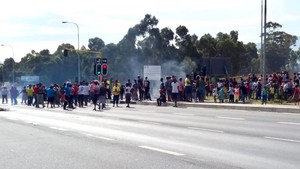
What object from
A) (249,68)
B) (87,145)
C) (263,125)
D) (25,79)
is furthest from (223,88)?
(25,79)

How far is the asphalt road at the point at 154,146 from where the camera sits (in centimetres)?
934

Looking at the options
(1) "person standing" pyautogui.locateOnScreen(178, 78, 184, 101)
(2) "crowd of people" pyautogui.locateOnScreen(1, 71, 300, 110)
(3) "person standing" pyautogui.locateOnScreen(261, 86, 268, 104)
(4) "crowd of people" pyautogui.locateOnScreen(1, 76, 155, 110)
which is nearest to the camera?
(3) "person standing" pyautogui.locateOnScreen(261, 86, 268, 104)

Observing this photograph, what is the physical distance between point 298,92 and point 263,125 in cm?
1157

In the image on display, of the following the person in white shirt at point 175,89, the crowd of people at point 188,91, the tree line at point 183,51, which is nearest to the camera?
the crowd of people at point 188,91

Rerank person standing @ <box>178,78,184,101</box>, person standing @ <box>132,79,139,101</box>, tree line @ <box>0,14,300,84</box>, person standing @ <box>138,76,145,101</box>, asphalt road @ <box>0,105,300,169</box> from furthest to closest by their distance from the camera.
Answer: tree line @ <box>0,14,300,84</box>, person standing @ <box>132,79,139,101</box>, person standing @ <box>138,76,145,101</box>, person standing @ <box>178,78,184,101</box>, asphalt road @ <box>0,105,300,169</box>

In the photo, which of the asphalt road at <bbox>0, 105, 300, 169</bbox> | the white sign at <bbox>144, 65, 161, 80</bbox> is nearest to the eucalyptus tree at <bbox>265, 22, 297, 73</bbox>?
the white sign at <bbox>144, 65, 161, 80</bbox>

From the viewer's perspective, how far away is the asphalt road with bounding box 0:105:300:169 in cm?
934

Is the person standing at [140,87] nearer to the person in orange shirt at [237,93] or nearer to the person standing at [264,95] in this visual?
the person in orange shirt at [237,93]

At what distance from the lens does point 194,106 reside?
95.7 ft

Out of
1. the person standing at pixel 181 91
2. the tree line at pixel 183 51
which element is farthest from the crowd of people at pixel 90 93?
the tree line at pixel 183 51

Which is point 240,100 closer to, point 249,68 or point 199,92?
point 199,92

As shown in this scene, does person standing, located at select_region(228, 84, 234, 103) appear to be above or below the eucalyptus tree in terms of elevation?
below

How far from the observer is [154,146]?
11727mm

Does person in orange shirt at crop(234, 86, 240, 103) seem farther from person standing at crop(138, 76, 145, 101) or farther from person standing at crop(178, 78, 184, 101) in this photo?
person standing at crop(138, 76, 145, 101)
